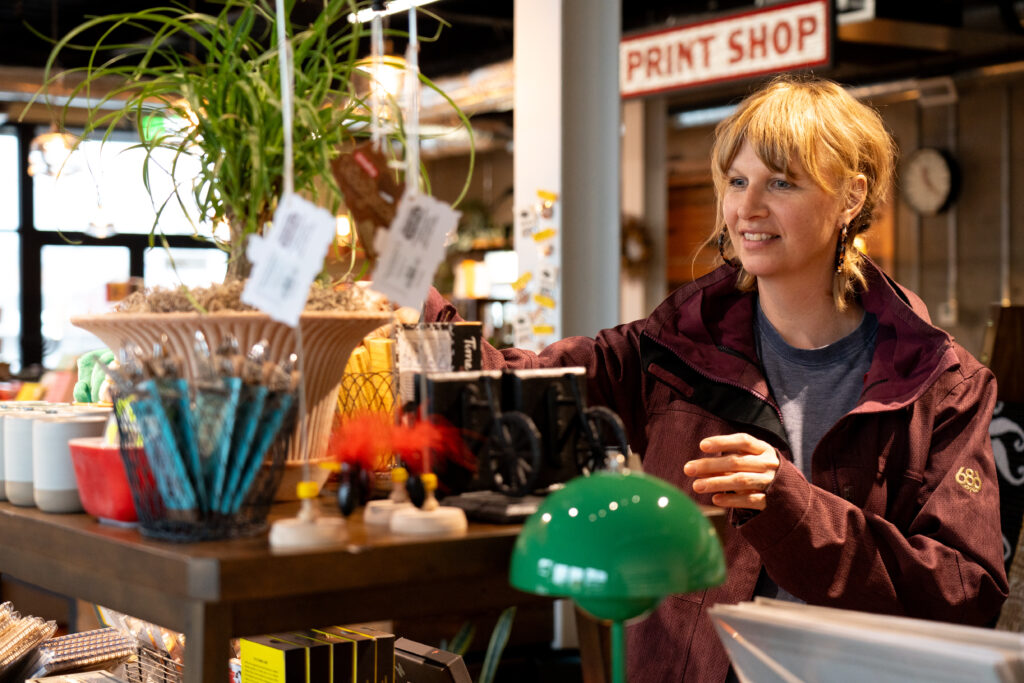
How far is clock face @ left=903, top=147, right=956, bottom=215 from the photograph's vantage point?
9461 mm

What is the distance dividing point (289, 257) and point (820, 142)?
1219 millimetres

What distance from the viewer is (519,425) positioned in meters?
1.16

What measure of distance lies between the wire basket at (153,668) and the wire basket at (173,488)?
0.59 m

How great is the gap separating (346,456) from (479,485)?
0.14 metres

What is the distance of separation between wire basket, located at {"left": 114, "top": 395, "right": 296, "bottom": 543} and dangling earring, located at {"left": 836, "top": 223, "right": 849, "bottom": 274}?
1265 mm

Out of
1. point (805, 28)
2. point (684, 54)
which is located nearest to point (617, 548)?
point (805, 28)

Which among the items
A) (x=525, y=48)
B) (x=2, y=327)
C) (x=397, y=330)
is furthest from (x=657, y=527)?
(x=2, y=327)

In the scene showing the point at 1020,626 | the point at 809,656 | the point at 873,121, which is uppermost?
the point at 873,121

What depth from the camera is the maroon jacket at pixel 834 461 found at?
170cm

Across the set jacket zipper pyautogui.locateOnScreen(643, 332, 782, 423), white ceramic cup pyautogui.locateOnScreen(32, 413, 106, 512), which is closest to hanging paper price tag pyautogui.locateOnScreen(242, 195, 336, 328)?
white ceramic cup pyautogui.locateOnScreen(32, 413, 106, 512)

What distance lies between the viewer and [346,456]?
3.82 ft

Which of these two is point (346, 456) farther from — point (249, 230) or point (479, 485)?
point (249, 230)

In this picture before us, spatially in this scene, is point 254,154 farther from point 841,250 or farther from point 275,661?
point 841,250

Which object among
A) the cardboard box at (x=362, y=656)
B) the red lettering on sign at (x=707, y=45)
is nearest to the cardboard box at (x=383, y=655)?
the cardboard box at (x=362, y=656)
